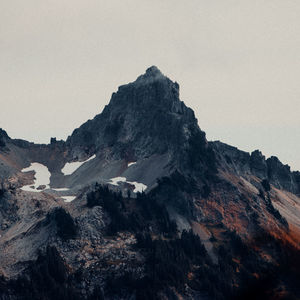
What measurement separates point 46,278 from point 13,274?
1210 cm

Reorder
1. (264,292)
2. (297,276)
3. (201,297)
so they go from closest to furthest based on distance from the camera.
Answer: (264,292), (297,276), (201,297)

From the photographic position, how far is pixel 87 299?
617 feet

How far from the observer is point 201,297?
193m

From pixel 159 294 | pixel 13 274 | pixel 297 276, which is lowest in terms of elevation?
pixel 297 276

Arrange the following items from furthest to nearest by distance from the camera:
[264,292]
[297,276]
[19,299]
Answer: [19,299], [297,276], [264,292]

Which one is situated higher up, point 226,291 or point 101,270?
point 101,270

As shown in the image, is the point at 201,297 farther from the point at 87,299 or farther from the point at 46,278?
the point at 46,278

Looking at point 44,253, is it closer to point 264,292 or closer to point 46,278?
point 46,278

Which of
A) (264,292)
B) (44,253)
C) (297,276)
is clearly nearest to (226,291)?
(297,276)

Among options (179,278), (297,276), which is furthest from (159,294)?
(297,276)

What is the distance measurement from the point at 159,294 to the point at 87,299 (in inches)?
1044

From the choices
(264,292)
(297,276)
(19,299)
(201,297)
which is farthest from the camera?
(201,297)

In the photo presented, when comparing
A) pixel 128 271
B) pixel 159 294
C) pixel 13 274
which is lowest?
pixel 159 294

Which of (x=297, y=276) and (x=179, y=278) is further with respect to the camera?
(x=179, y=278)
